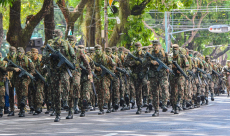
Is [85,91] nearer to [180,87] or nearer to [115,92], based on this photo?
[115,92]

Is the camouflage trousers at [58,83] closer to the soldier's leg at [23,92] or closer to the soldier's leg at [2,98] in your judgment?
the soldier's leg at [23,92]

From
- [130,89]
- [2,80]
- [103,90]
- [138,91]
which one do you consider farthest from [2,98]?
[130,89]

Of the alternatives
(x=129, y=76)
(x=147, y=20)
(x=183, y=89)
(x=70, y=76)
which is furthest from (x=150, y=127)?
(x=147, y=20)

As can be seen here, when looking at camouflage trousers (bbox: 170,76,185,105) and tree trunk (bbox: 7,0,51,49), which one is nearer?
camouflage trousers (bbox: 170,76,185,105)

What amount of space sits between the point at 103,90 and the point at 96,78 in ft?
1.89

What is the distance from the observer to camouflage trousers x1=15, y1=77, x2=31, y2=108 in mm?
14195

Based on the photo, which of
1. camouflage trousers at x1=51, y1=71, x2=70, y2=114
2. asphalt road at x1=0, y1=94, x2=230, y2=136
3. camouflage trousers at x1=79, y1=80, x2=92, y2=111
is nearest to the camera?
asphalt road at x1=0, y1=94, x2=230, y2=136

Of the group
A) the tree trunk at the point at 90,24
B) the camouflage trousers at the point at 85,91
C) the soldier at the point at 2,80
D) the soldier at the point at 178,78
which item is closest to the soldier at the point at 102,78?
the camouflage trousers at the point at 85,91

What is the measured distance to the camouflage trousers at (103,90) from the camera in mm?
14484

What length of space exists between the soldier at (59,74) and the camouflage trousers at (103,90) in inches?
94.6

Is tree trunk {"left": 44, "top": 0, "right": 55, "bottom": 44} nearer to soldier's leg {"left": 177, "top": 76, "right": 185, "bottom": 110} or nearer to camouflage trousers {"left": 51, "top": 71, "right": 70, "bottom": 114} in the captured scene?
soldier's leg {"left": 177, "top": 76, "right": 185, "bottom": 110}

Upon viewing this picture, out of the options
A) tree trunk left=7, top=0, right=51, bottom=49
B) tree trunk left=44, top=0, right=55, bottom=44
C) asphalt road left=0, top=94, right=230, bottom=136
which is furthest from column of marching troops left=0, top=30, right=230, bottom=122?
tree trunk left=44, top=0, right=55, bottom=44

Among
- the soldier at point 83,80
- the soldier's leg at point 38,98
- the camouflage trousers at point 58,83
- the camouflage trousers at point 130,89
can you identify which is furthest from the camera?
the camouflage trousers at point 130,89

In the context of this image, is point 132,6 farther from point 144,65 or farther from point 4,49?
point 4,49
